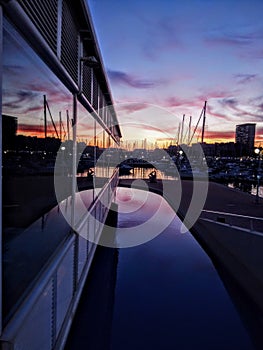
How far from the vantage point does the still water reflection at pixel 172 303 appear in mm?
3492

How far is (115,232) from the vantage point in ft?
26.8

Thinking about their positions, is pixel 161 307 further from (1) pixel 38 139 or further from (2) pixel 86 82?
(2) pixel 86 82

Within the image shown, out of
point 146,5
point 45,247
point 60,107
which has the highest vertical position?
point 146,5

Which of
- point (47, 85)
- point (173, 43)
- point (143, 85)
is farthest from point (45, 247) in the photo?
point (143, 85)

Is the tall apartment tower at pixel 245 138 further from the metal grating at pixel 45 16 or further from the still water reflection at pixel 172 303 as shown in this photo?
the metal grating at pixel 45 16

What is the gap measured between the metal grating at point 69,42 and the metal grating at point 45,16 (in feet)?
1.08

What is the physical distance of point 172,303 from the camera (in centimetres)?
436

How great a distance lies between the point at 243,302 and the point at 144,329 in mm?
1928

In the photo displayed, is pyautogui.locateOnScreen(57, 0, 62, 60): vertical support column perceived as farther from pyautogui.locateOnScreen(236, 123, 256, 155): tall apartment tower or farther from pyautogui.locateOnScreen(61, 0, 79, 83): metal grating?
pyautogui.locateOnScreen(236, 123, 256, 155): tall apartment tower

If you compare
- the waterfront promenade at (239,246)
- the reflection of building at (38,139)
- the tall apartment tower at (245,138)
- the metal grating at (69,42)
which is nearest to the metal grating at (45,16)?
the reflection of building at (38,139)

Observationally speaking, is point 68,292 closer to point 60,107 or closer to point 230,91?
point 60,107

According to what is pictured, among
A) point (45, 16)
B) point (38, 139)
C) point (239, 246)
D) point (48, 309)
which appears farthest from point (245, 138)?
point (48, 309)

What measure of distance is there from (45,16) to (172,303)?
13.7ft

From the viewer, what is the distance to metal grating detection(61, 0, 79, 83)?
7.98 feet
